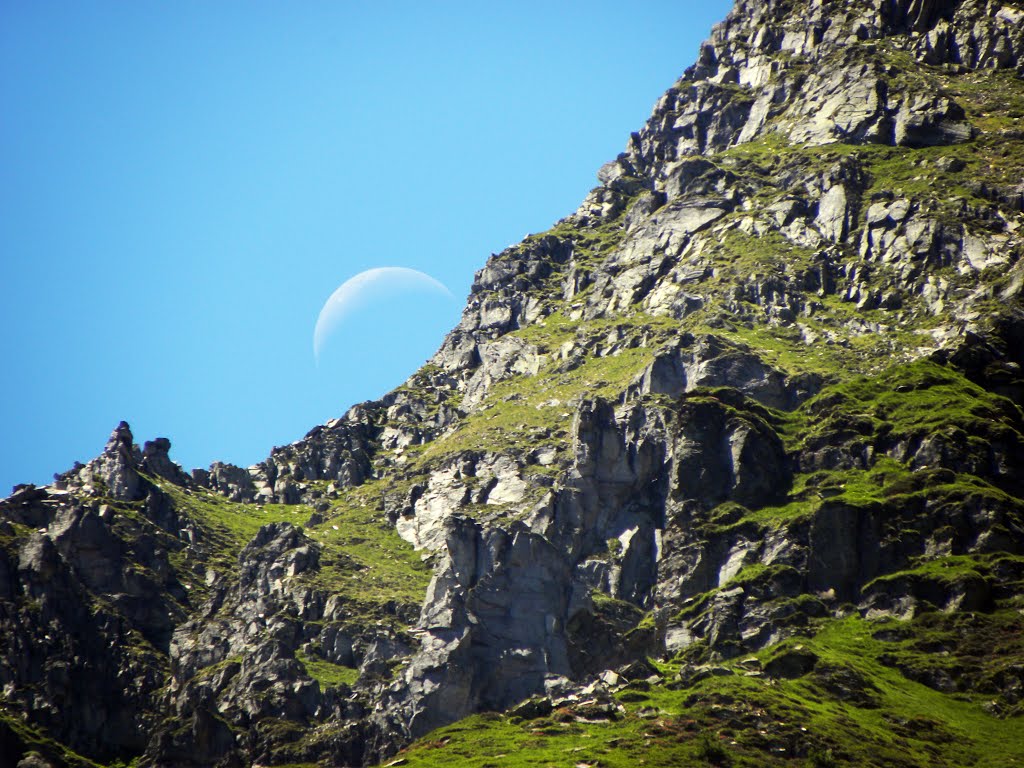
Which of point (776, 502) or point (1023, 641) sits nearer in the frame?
point (1023, 641)

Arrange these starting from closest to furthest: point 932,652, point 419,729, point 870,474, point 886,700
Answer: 1. point 886,700
2. point 932,652
3. point 419,729
4. point 870,474

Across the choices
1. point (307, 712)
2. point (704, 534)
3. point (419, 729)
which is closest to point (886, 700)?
point (704, 534)

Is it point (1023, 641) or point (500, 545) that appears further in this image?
point (500, 545)

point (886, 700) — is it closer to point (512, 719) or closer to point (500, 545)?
point (512, 719)

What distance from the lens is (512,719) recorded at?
157625mm

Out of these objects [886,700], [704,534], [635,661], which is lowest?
[886,700]

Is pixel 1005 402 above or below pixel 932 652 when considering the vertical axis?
above

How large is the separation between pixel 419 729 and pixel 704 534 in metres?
53.1

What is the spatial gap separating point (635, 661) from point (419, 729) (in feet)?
103

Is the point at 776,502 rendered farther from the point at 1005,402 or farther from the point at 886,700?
the point at 886,700

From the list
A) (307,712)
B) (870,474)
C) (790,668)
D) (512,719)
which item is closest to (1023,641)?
(790,668)

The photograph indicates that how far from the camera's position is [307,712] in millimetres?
195375

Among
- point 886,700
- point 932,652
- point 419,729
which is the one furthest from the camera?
point 419,729

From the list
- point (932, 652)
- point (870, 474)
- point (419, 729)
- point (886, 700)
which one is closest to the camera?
point (886, 700)
